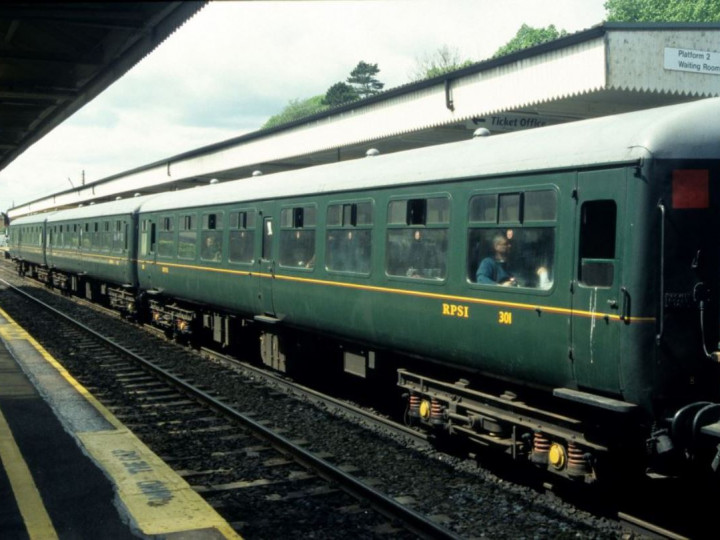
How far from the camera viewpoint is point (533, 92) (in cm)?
1280

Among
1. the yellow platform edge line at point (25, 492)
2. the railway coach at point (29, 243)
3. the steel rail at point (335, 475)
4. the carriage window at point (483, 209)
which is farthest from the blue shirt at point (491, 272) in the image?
the railway coach at point (29, 243)

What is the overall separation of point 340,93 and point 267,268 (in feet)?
312

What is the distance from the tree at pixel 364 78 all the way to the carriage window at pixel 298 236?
9442cm

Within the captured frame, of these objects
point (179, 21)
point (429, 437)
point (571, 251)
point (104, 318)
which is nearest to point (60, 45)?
point (179, 21)

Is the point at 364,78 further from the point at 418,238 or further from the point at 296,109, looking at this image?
the point at 418,238

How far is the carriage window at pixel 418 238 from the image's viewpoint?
828 centimetres

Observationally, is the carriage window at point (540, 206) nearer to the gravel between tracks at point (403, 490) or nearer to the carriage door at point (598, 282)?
the carriage door at point (598, 282)

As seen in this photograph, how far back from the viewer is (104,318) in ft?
73.3

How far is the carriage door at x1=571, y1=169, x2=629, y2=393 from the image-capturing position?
6.27 metres

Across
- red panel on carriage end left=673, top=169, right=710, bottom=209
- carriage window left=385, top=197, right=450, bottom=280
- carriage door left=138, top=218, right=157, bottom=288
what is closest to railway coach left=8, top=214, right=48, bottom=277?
carriage door left=138, top=218, right=157, bottom=288

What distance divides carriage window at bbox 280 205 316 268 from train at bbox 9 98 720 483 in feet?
0.12

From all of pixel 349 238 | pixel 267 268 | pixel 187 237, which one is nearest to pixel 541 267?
pixel 349 238

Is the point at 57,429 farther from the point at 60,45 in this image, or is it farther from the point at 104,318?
the point at 104,318

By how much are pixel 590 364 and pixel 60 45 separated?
8.60 metres
